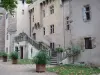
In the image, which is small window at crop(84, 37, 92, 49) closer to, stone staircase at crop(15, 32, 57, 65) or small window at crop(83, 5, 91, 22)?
small window at crop(83, 5, 91, 22)

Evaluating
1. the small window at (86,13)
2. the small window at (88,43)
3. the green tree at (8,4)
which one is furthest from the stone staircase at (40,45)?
the green tree at (8,4)

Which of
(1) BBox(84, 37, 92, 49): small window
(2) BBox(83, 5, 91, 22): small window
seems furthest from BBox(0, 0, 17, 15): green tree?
(1) BBox(84, 37, 92, 49): small window

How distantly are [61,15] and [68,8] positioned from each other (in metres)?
2.08

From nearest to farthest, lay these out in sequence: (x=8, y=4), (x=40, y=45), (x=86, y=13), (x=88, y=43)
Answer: (x=8, y=4)
(x=88, y=43)
(x=86, y=13)
(x=40, y=45)

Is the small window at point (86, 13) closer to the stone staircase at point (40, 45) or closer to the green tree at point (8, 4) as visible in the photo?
the stone staircase at point (40, 45)

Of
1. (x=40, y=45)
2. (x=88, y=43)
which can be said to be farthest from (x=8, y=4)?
(x=40, y=45)

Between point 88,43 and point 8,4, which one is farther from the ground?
point 8,4

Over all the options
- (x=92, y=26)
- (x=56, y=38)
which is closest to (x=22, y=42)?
(x=56, y=38)

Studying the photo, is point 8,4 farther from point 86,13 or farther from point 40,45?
point 40,45

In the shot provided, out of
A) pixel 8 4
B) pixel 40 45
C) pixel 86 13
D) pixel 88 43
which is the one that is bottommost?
pixel 40 45

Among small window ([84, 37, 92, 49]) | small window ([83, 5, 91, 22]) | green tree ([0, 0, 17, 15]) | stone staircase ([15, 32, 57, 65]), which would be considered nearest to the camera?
green tree ([0, 0, 17, 15])

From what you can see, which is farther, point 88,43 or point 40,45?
point 40,45

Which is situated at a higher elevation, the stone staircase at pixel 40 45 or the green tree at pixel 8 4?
the green tree at pixel 8 4

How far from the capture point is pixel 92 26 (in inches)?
862
